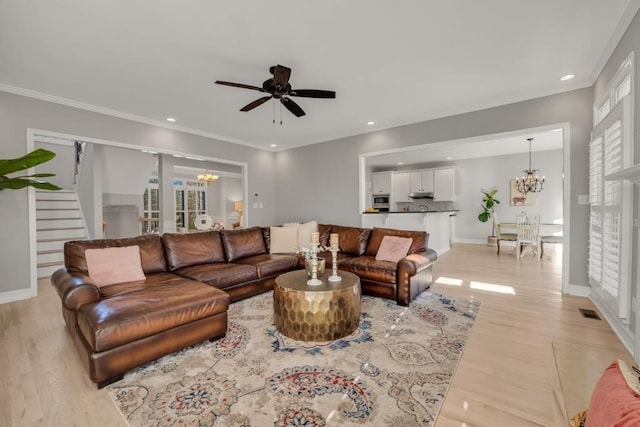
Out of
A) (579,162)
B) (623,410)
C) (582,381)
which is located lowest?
(582,381)

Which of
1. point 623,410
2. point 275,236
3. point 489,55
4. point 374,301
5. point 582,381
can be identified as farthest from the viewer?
point 275,236

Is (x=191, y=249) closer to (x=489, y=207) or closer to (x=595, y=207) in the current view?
(x=595, y=207)

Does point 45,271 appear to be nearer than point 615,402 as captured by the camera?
No

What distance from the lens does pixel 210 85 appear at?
3.37 metres

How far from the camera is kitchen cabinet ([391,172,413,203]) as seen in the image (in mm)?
8844

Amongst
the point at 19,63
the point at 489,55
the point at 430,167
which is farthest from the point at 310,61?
the point at 430,167

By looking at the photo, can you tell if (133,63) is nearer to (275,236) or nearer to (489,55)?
(275,236)

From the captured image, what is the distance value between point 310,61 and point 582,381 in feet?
11.3

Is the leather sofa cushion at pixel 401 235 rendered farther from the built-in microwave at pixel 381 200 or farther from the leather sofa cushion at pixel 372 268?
the built-in microwave at pixel 381 200

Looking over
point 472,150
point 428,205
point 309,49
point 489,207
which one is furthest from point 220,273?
point 489,207

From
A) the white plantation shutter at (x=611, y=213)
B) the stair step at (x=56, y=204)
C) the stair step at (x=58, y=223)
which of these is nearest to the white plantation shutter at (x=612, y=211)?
the white plantation shutter at (x=611, y=213)

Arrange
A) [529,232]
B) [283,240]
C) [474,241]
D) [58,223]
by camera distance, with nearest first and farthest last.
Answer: [283,240] → [58,223] → [529,232] → [474,241]

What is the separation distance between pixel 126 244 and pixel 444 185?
8049mm

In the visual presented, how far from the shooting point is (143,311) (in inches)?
76.0
